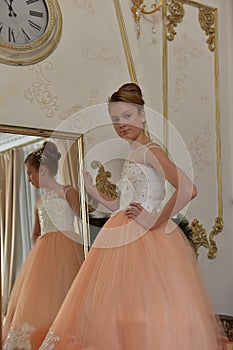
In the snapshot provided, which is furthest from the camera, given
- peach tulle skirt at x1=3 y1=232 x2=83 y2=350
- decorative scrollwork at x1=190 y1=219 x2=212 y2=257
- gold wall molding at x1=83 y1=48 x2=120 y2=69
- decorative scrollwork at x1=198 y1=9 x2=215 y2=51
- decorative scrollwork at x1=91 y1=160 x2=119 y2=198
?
decorative scrollwork at x1=198 y1=9 x2=215 y2=51

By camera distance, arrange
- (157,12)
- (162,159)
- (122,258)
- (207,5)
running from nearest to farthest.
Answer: (122,258), (162,159), (157,12), (207,5)

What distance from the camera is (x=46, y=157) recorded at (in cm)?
302

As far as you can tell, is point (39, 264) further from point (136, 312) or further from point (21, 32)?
point (21, 32)

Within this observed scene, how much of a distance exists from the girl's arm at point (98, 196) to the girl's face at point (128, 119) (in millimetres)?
260

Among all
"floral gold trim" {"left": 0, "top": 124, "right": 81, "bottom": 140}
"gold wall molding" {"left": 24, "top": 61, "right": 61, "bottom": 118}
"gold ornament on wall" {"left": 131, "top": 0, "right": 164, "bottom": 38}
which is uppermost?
"gold ornament on wall" {"left": 131, "top": 0, "right": 164, "bottom": 38}

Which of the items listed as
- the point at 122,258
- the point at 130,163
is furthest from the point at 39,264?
the point at 130,163

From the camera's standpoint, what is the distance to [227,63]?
12.8 feet

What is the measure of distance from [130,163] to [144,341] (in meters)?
0.79

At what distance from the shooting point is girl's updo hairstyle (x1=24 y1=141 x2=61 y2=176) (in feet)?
9.77

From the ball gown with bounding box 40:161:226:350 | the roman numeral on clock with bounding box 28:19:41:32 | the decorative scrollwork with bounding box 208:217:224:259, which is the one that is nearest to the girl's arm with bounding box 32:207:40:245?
the ball gown with bounding box 40:161:226:350

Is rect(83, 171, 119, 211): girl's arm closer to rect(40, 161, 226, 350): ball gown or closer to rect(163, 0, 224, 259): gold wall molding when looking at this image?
rect(40, 161, 226, 350): ball gown

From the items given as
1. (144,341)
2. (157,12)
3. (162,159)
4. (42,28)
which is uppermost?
(157,12)

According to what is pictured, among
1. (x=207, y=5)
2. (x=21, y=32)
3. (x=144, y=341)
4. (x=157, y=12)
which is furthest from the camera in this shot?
(x=207, y=5)

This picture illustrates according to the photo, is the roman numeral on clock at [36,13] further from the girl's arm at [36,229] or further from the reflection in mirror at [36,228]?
the girl's arm at [36,229]
